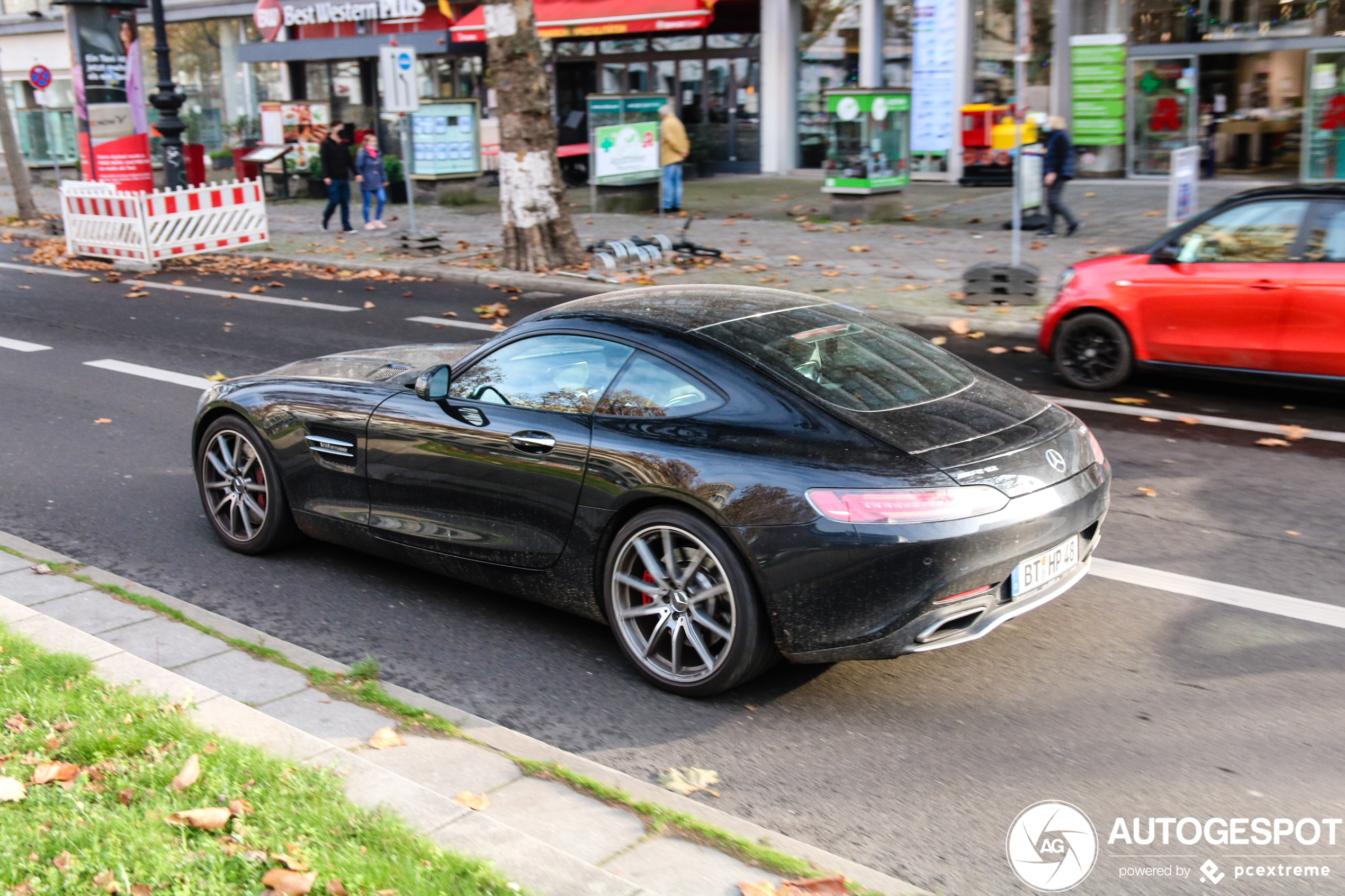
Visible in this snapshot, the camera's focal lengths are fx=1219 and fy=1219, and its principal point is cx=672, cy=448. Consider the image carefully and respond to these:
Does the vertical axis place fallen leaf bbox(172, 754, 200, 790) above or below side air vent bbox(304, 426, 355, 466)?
below

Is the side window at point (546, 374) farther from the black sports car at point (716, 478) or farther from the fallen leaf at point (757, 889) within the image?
the fallen leaf at point (757, 889)

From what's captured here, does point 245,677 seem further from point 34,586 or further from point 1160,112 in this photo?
point 1160,112

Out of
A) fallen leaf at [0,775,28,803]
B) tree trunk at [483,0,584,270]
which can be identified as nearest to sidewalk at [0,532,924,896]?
fallen leaf at [0,775,28,803]

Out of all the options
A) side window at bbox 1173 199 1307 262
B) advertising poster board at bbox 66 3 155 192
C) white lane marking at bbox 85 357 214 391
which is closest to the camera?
side window at bbox 1173 199 1307 262

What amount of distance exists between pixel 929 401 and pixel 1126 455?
11.2 feet

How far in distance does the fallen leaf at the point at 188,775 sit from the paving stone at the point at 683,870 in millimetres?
1305

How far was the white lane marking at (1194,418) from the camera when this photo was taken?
312 inches

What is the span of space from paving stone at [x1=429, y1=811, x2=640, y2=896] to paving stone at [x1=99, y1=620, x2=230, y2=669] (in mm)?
1845

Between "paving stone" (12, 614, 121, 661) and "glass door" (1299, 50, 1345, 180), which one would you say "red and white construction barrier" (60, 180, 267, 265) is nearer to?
"paving stone" (12, 614, 121, 661)

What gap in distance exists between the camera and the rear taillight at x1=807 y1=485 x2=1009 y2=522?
13.5 ft

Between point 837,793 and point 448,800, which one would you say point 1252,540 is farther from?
point 448,800

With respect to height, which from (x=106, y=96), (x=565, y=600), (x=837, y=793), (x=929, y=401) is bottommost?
(x=837, y=793)

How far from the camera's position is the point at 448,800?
3.64 meters

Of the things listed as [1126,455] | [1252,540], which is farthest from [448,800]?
[1126,455]
